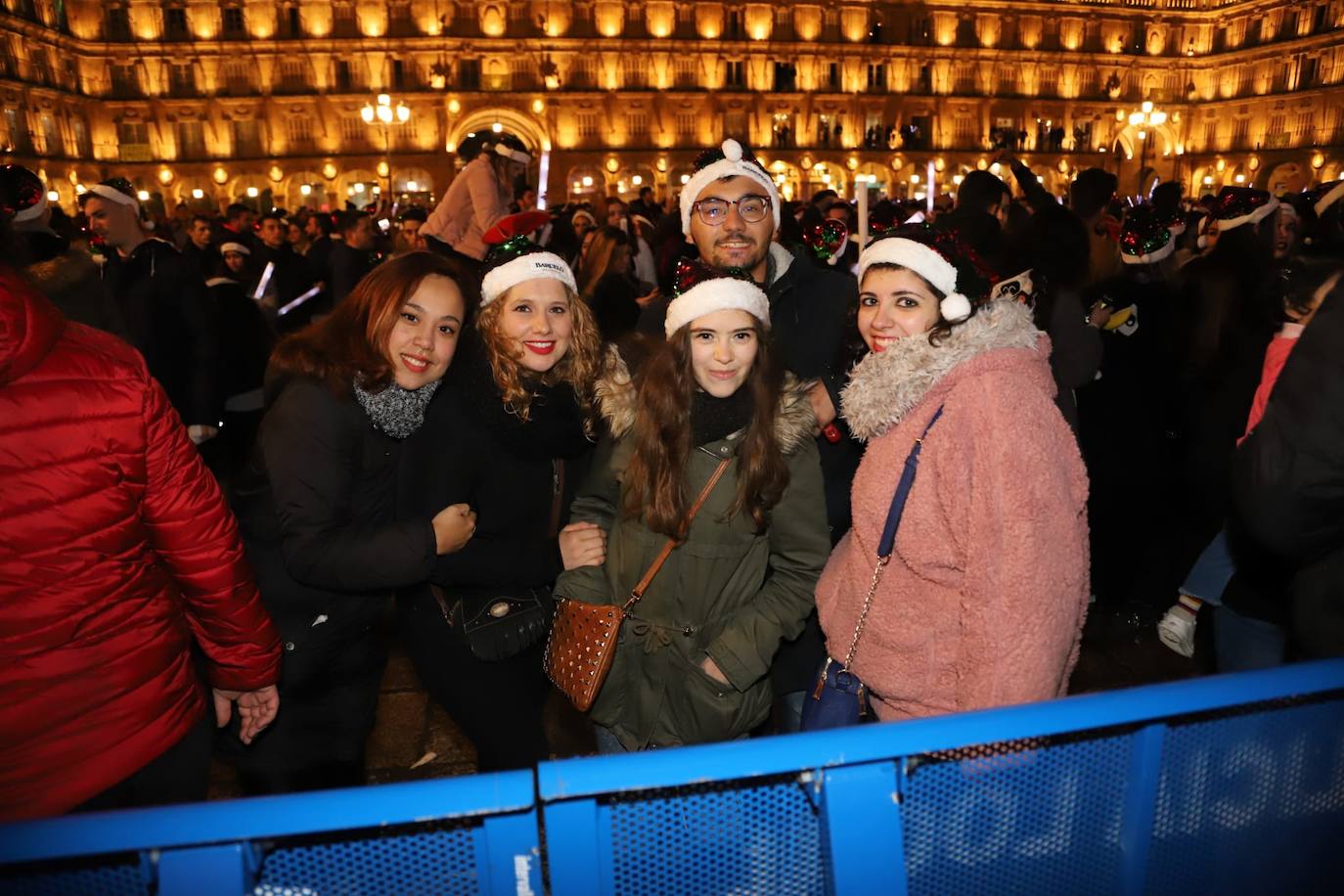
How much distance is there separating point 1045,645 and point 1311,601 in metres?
0.59

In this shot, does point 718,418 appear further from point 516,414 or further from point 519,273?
point 519,273

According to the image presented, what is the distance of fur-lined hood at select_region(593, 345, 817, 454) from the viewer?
2.41 m

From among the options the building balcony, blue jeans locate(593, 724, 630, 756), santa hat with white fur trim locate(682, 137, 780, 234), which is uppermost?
the building balcony

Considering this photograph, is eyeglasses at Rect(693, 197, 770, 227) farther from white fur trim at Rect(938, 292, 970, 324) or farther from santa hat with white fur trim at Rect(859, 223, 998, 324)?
white fur trim at Rect(938, 292, 970, 324)

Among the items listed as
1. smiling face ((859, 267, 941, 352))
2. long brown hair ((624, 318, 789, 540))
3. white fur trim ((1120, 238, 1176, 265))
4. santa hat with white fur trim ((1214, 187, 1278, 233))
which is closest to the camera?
smiling face ((859, 267, 941, 352))

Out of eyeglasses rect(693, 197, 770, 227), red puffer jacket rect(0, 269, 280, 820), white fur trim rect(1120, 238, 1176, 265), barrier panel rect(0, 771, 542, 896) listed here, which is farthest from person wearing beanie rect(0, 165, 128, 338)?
white fur trim rect(1120, 238, 1176, 265)

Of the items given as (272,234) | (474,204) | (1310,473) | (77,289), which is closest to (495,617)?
(1310,473)

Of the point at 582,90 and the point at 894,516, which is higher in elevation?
the point at 582,90

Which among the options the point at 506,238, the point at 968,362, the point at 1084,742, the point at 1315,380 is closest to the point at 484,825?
the point at 1084,742

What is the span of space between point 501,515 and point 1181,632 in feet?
11.4

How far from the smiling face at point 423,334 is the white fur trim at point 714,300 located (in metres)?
0.68

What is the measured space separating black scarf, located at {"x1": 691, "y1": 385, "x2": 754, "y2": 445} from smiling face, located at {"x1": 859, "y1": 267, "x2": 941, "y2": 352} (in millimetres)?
416

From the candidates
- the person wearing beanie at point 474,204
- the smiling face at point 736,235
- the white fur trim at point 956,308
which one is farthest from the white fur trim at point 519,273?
the person wearing beanie at point 474,204

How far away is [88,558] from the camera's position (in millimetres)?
1670
